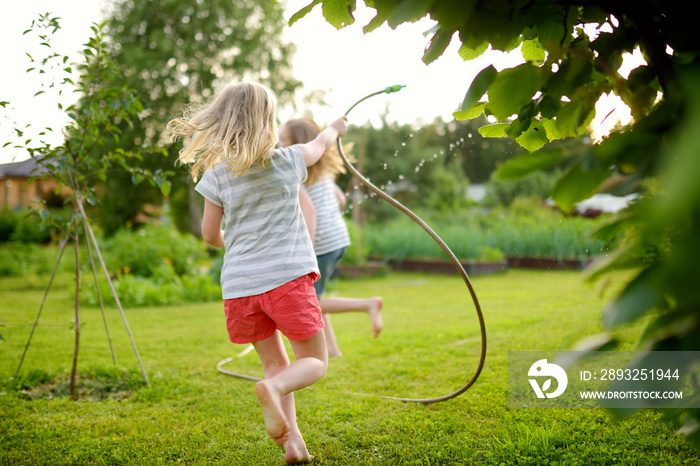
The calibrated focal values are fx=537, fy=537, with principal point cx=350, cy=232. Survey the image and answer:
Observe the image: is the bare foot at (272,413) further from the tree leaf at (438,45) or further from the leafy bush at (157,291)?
the leafy bush at (157,291)

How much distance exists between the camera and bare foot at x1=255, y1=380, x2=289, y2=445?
5.79 ft

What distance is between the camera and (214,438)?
226 cm

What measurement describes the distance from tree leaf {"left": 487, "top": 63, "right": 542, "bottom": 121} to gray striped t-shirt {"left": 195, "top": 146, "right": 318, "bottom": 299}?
1.04 m

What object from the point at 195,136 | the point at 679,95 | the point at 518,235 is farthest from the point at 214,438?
the point at 518,235

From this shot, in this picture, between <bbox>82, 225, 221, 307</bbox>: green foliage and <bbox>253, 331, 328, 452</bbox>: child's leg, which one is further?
<bbox>82, 225, 221, 307</bbox>: green foliage

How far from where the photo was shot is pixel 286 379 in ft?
6.25

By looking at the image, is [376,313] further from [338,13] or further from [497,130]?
[338,13]

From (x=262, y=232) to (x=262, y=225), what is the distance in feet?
0.09

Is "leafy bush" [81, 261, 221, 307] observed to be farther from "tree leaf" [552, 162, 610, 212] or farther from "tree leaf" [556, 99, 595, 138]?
"tree leaf" [552, 162, 610, 212]

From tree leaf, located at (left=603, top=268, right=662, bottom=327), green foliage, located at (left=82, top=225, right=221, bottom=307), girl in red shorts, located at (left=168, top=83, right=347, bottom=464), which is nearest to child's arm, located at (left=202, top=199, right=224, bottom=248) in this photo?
girl in red shorts, located at (left=168, top=83, right=347, bottom=464)

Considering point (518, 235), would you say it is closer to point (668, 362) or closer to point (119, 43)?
point (668, 362)

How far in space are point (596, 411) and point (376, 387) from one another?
109 centimetres

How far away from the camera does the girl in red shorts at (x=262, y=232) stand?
200 centimetres

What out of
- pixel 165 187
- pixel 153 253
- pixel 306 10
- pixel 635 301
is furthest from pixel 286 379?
pixel 153 253
